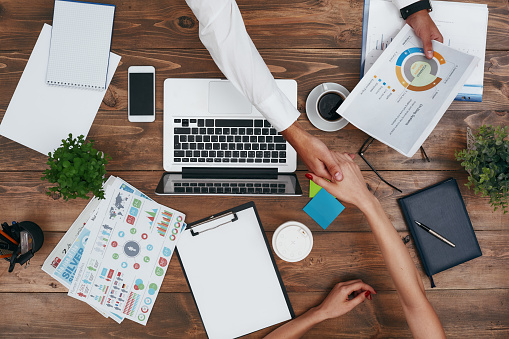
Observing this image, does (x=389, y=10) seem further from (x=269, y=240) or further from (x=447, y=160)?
(x=269, y=240)

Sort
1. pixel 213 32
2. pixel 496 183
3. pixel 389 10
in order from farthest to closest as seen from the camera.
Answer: pixel 389 10 → pixel 496 183 → pixel 213 32

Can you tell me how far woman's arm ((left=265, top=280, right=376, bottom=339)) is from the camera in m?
1.09

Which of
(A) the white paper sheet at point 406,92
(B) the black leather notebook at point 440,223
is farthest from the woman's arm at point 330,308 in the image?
(A) the white paper sheet at point 406,92

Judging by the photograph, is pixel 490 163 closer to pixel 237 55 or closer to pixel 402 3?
pixel 402 3

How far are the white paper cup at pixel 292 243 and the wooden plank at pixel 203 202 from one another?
4cm

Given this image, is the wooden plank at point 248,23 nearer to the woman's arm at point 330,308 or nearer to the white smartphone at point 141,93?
the white smartphone at point 141,93

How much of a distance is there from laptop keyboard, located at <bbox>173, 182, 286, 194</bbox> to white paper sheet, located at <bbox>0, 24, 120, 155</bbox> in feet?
1.27

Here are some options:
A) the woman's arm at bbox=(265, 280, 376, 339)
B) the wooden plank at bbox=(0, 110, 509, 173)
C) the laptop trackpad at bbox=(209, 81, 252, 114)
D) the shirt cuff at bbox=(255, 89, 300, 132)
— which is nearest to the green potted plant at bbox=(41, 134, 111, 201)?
the wooden plank at bbox=(0, 110, 509, 173)

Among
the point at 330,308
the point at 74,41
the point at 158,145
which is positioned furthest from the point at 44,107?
the point at 330,308

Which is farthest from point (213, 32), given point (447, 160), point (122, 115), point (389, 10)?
point (447, 160)

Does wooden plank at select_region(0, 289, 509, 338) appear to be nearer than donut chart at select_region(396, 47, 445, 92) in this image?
No

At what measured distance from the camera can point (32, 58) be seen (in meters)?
1.12

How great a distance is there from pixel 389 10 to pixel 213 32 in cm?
64

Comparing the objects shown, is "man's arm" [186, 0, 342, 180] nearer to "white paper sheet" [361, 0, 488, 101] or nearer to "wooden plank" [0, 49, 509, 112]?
"wooden plank" [0, 49, 509, 112]
